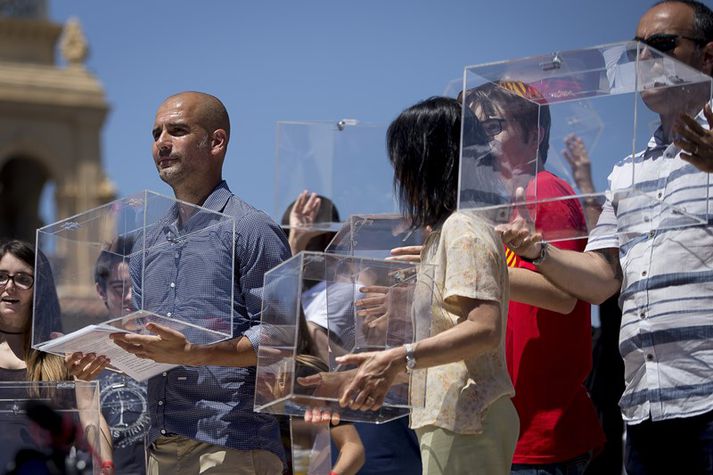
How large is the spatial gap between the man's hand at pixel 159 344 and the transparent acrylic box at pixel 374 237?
0.95 metres

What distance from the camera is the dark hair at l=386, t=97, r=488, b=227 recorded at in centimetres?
399

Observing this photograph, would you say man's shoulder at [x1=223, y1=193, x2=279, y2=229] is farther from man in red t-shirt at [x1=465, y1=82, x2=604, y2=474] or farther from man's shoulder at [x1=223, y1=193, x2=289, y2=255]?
man in red t-shirt at [x1=465, y1=82, x2=604, y2=474]

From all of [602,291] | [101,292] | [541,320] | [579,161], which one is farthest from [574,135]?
[101,292]

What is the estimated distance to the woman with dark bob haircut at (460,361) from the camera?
144 inches

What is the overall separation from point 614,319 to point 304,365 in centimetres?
381

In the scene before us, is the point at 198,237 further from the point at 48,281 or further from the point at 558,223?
the point at 558,223

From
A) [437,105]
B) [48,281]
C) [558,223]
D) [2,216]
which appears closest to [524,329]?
[558,223]

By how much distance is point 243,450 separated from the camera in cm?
444

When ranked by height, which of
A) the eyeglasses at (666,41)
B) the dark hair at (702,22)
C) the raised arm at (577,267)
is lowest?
the raised arm at (577,267)

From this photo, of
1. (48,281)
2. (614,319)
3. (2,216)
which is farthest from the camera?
(2,216)

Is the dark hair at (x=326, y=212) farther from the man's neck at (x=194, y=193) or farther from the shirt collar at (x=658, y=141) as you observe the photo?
the shirt collar at (x=658, y=141)

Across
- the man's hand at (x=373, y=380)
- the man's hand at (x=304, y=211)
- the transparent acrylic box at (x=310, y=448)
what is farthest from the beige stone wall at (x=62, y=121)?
the man's hand at (x=373, y=380)

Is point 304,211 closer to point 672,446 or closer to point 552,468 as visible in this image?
point 552,468

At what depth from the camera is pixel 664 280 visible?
414 centimetres
